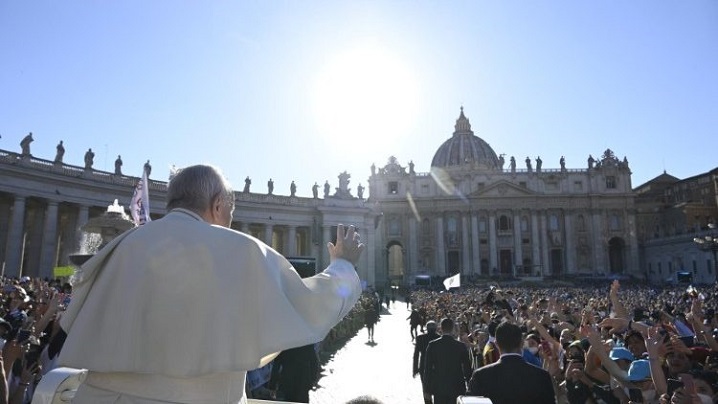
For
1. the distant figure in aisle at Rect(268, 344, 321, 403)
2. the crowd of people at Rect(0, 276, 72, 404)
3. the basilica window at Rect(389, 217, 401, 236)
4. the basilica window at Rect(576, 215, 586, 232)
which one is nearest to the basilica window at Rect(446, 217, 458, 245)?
the basilica window at Rect(389, 217, 401, 236)

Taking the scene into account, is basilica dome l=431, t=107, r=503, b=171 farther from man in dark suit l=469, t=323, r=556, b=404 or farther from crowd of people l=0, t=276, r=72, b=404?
man in dark suit l=469, t=323, r=556, b=404

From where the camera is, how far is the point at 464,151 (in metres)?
105

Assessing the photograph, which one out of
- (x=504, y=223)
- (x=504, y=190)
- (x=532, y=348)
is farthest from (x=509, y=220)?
(x=532, y=348)

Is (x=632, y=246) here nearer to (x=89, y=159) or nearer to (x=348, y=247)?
(x=89, y=159)

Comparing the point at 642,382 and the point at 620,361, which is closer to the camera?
the point at 642,382

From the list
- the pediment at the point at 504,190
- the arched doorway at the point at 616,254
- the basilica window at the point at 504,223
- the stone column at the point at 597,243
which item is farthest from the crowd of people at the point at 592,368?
the arched doorway at the point at 616,254

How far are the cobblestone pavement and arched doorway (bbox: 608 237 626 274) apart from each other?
2774 inches

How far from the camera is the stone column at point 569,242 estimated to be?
79.0m

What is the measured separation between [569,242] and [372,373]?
242 feet

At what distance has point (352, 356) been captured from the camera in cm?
1811

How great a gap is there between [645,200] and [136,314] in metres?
110

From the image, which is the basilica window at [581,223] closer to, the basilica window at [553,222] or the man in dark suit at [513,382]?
the basilica window at [553,222]

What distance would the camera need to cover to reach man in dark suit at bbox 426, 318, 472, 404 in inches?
299

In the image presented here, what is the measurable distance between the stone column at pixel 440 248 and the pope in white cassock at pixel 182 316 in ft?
259
